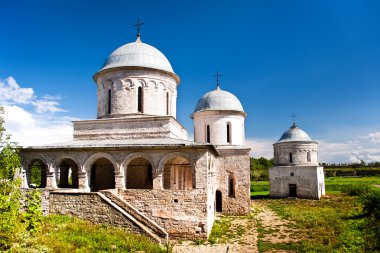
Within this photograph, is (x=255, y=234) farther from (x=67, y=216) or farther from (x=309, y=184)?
(x=309, y=184)

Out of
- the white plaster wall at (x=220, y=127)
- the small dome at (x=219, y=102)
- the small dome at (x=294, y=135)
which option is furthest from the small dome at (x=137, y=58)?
the small dome at (x=294, y=135)

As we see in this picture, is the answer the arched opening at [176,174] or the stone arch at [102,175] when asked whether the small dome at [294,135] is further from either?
the stone arch at [102,175]

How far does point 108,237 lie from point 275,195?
24879 millimetres

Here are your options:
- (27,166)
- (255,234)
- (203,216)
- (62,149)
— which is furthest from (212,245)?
(27,166)

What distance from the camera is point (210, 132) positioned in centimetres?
2103

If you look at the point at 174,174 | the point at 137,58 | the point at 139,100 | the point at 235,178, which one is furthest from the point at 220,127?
the point at 137,58

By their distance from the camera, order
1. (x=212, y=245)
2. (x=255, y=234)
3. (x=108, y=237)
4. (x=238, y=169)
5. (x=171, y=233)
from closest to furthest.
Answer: (x=108, y=237) < (x=212, y=245) < (x=171, y=233) < (x=255, y=234) < (x=238, y=169)

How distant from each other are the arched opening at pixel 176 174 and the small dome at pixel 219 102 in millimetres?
4753

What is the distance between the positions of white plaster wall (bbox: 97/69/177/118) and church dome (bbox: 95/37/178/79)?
34 cm

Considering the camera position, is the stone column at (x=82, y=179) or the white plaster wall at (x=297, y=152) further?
the white plaster wall at (x=297, y=152)

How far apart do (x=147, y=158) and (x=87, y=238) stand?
15.2ft

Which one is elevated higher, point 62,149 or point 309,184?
point 62,149

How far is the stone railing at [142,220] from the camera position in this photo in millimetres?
11613

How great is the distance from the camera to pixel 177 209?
42.2 ft
